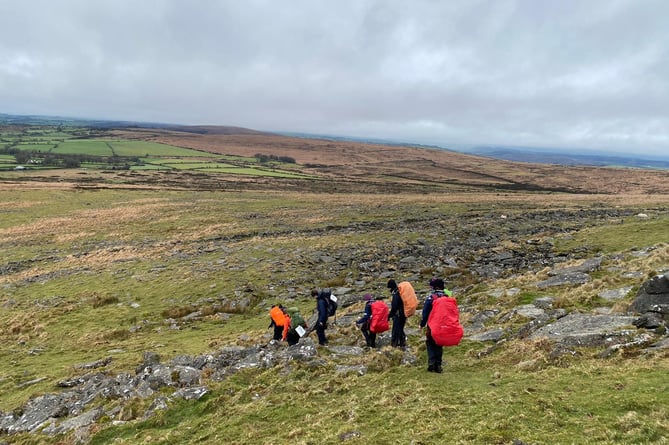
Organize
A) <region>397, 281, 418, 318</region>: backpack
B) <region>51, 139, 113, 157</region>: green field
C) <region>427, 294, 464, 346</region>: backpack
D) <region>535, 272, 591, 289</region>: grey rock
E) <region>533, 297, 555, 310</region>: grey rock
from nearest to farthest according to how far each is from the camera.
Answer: <region>427, 294, 464, 346</region>: backpack
<region>397, 281, 418, 318</region>: backpack
<region>533, 297, 555, 310</region>: grey rock
<region>535, 272, 591, 289</region>: grey rock
<region>51, 139, 113, 157</region>: green field

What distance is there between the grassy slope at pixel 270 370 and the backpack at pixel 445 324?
1.18 meters

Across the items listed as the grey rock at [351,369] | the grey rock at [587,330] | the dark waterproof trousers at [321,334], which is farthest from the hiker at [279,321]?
the grey rock at [587,330]

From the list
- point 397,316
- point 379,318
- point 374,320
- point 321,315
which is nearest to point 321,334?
point 321,315

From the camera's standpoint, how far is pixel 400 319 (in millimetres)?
13500

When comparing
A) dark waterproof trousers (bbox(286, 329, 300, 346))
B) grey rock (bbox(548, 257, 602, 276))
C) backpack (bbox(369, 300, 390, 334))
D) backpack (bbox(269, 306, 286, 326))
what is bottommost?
dark waterproof trousers (bbox(286, 329, 300, 346))

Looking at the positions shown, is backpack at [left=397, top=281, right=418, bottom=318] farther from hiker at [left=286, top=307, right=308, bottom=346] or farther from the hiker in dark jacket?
hiker at [left=286, top=307, right=308, bottom=346]

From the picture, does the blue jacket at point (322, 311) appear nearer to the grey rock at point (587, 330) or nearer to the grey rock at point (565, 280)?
the grey rock at point (587, 330)

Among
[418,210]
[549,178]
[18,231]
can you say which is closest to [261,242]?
[418,210]

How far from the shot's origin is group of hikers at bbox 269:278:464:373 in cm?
1094

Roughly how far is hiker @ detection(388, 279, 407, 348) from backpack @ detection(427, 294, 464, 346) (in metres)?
2.28

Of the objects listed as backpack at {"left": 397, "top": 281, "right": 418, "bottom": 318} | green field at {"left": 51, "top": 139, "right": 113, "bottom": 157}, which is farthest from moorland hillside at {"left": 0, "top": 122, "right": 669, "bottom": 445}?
green field at {"left": 51, "top": 139, "right": 113, "bottom": 157}

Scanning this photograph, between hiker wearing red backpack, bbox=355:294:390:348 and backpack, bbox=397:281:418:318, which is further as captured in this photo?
hiker wearing red backpack, bbox=355:294:390:348

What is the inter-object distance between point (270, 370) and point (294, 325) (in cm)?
209

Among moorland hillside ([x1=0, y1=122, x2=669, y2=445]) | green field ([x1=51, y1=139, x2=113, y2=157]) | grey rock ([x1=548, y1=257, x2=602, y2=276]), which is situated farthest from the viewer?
green field ([x1=51, y1=139, x2=113, y2=157])
